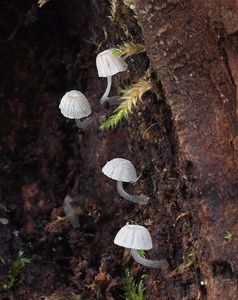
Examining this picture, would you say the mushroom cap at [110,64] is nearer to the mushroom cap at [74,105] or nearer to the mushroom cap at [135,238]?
the mushroom cap at [74,105]

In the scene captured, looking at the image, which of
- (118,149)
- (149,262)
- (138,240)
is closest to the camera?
(138,240)

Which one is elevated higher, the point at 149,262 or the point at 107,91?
the point at 107,91

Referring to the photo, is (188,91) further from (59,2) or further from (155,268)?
(59,2)

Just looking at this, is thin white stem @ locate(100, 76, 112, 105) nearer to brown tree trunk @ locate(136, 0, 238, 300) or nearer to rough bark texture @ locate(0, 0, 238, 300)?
rough bark texture @ locate(0, 0, 238, 300)

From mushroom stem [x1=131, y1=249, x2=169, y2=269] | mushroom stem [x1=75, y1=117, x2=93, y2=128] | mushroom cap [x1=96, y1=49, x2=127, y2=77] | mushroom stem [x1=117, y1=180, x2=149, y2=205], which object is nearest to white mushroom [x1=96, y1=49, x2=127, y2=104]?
mushroom cap [x1=96, y1=49, x2=127, y2=77]

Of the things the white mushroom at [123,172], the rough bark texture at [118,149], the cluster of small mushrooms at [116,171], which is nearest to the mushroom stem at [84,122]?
the cluster of small mushrooms at [116,171]

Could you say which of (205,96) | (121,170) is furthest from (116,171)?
(205,96)

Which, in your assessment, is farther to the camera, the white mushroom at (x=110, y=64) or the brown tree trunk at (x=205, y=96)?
the white mushroom at (x=110, y=64)

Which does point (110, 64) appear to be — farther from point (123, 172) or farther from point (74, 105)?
point (123, 172)

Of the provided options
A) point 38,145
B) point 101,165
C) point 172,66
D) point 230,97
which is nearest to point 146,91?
point 172,66
